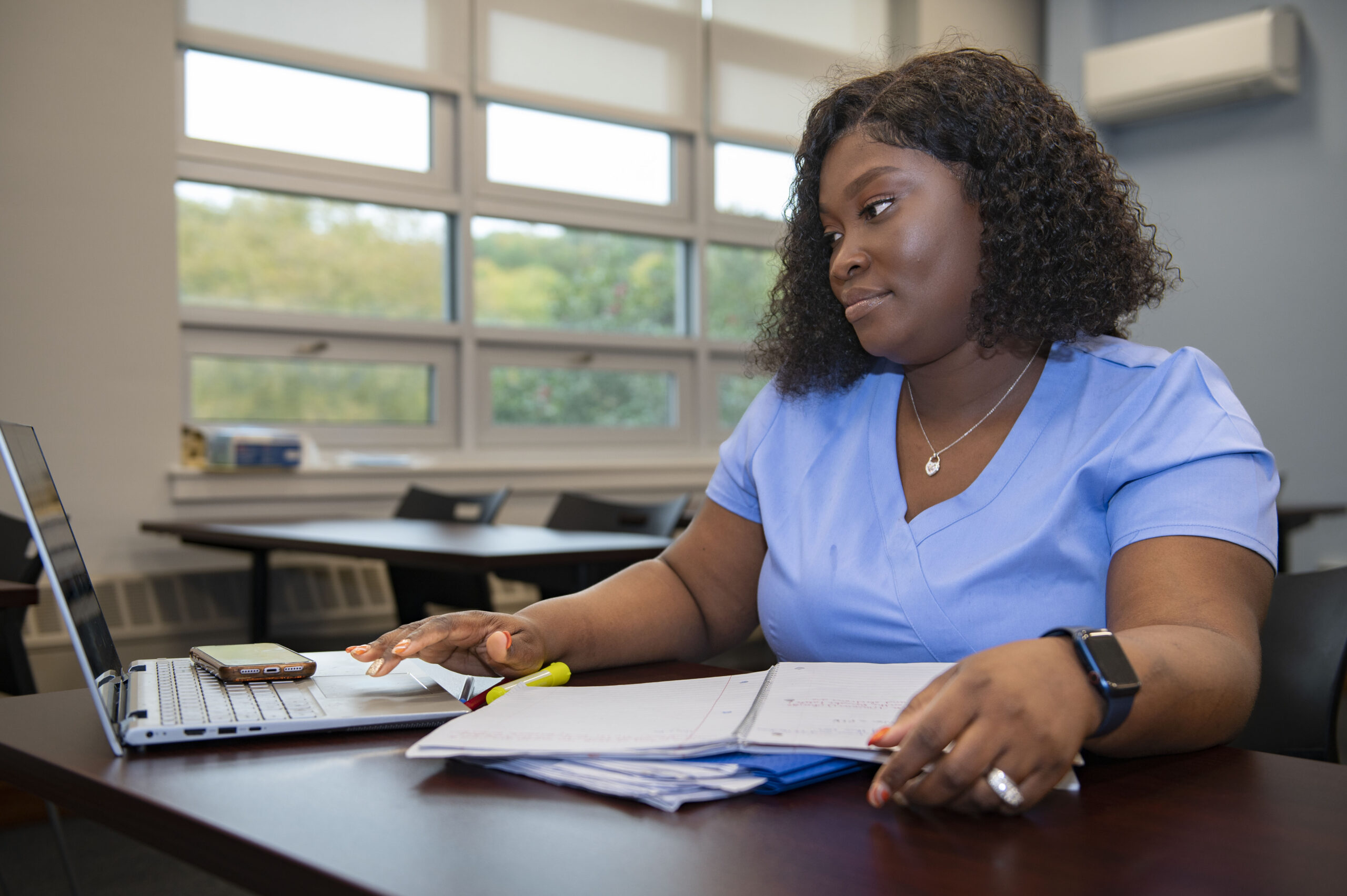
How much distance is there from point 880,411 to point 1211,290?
4.29 metres

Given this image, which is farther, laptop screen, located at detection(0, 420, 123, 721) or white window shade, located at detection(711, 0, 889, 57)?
white window shade, located at detection(711, 0, 889, 57)

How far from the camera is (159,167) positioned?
3.38 meters

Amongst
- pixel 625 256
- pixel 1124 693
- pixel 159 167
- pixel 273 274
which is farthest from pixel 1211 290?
pixel 1124 693

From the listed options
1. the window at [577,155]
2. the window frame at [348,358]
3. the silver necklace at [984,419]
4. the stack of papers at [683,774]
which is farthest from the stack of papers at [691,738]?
the window at [577,155]

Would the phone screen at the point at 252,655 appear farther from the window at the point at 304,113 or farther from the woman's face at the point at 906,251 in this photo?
the window at the point at 304,113

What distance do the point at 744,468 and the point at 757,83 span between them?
3.80 metres

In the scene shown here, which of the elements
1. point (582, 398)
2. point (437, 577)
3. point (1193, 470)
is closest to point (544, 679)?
point (1193, 470)

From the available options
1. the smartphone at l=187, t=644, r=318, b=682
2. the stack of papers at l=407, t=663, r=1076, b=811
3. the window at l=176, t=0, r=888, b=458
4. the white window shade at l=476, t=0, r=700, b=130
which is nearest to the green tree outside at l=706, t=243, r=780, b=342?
the window at l=176, t=0, r=888, b=458

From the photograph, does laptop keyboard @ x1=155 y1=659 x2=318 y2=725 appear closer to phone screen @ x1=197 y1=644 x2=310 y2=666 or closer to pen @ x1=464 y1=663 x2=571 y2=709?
phone screen @ x1=197 y1=644 x2=310 y2=666

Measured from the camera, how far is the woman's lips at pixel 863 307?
46.5 inches

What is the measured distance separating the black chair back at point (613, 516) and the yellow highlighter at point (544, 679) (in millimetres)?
1979

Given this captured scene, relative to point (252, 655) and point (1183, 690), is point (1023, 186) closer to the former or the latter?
point (1183, 690)

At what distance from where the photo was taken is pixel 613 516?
3225mm

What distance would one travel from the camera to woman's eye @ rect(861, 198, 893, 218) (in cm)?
117
